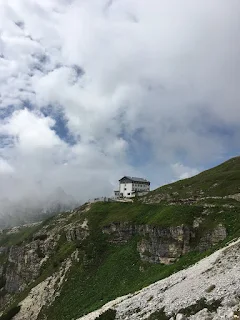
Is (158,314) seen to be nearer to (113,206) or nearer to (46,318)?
(46,318)

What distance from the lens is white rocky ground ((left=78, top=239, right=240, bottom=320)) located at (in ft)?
89.1

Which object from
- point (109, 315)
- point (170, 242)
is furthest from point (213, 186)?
point (109, 315)

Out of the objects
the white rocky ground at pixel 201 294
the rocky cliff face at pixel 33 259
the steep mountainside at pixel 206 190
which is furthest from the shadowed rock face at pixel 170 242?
the rocky cliff face at pixel 33 259

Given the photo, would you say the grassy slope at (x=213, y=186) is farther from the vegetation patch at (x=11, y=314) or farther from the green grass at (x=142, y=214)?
the vegetation patch at (x=11, y=314)

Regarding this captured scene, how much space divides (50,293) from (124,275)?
22.4m

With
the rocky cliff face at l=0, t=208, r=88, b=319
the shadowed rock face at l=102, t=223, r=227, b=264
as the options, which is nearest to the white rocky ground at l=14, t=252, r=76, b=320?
the rocky cliff face at l=0, t=208, r=88, b=319

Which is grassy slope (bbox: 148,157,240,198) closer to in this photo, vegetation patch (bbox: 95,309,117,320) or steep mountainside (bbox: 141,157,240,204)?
steep mountainside (bbox: 141,157,240,204)

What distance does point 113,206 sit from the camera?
114062mm

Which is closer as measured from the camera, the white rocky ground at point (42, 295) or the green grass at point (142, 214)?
the green grass at point (142, 214)

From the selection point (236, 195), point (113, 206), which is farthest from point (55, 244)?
point (236, 195)

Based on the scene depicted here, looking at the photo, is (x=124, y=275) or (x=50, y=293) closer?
(x=124, y=275)

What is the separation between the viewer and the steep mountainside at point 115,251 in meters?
67.7

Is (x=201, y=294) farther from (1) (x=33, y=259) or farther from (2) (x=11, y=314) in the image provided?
(1) (x=33, y=259)

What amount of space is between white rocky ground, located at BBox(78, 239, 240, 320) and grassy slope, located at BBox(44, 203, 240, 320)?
18902 millimetres
